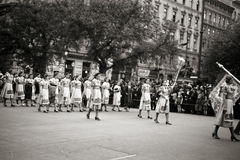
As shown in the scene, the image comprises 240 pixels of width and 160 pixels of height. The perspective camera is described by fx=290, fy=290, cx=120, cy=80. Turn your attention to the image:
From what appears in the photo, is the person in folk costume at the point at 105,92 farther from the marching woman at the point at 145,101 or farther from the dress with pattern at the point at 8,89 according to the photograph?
the dress with pattern at the point at 8,89

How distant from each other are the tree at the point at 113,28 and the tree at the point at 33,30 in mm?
2363

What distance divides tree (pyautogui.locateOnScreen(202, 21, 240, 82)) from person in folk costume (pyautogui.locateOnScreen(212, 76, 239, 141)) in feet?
68.2

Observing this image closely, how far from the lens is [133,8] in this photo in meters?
26.2

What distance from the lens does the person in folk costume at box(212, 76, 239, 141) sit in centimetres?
933

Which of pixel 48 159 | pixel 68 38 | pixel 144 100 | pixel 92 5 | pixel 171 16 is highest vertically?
pixel 171 16

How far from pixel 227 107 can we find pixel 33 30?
79.6 feet

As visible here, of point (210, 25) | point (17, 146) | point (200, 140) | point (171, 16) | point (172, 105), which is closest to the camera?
point (17, 146)

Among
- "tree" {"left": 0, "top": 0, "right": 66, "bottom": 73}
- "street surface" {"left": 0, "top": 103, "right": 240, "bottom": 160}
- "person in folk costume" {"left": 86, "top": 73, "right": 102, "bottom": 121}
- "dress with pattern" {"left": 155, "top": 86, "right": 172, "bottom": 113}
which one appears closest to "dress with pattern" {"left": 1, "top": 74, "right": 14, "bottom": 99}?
→ "person in folk costume" {"left": 86, "top": 73, "right": 102, "bottom": 121}

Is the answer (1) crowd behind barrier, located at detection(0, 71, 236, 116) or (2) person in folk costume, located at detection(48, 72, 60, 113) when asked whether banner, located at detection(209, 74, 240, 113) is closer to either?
(2) person in folk costume, located at detection(48, 72, 60, 113)

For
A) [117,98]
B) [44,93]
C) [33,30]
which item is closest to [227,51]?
[117,98]

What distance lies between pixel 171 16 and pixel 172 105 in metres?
37.6

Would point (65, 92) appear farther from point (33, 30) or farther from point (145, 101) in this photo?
point (33, 30)

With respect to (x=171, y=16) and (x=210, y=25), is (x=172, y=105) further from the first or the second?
(x=210, y=25)

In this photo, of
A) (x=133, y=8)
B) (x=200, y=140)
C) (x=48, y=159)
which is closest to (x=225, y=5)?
(x=133, y=8)
